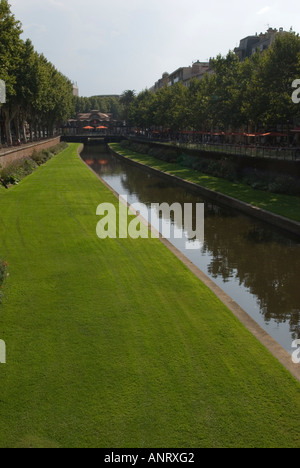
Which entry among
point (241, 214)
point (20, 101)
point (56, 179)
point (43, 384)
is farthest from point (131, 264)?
point (20, 101)

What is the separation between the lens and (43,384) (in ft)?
24.1

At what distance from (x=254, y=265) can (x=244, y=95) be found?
3341 centimetres

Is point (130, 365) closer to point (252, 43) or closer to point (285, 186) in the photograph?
point (285, 186)

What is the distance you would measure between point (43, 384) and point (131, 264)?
699 cm

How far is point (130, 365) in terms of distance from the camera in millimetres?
7949

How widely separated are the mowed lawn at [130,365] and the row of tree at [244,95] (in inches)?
1031

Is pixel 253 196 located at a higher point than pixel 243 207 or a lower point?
higher

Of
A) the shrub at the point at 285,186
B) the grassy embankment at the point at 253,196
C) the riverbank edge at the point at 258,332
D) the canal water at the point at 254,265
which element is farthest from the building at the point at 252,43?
the riverbank edge at the point at 258,332

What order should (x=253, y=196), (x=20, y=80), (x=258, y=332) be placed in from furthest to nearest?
1. (x=20, y=80)
2. (x=253, y=196)
3. (x=258, y=332)

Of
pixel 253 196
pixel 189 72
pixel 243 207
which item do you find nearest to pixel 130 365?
pixel 243 207

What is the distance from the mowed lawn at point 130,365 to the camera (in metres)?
6.33

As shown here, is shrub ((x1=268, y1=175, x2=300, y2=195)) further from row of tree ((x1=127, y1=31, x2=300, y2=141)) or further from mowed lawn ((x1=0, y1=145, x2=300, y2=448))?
mowed lawn ((x1=0, y1=145, x2=300, y2=448))

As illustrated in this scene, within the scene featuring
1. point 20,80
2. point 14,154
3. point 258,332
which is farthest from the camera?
point 20,80

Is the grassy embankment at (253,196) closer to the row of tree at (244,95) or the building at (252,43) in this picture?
the row of tree at (244,95)
